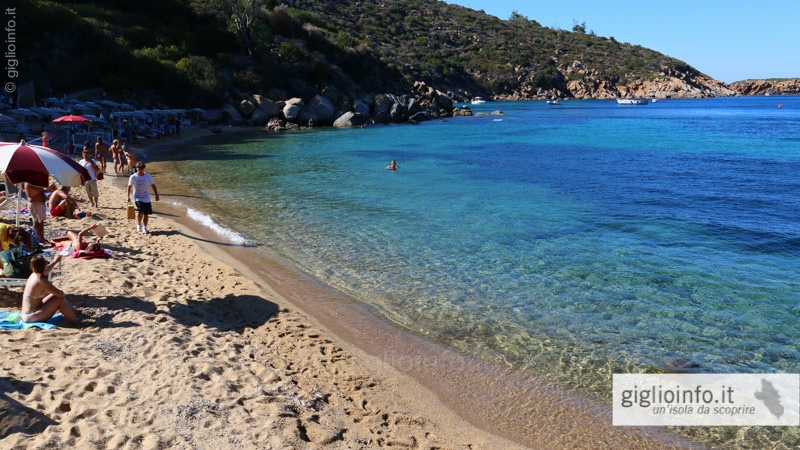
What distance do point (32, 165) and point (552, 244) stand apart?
34.9ft

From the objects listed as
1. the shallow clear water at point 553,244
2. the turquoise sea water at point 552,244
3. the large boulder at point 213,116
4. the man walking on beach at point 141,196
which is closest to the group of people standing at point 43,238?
the man walking on beach at point 141,196

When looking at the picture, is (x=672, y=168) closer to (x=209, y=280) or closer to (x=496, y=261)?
(x=496, y=261)

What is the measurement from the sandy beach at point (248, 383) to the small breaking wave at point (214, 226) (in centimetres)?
351

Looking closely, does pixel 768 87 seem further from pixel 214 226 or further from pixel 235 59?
pixel 214 226

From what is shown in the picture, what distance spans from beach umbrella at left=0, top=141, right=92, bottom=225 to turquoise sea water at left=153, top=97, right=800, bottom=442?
15.5ft

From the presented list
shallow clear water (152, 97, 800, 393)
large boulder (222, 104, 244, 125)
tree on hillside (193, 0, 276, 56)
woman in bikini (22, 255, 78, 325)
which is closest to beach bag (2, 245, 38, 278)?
woman in bikini (22, 255, 78, 325)

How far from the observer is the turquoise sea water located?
8.02 meters

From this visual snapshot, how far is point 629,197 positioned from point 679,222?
12.5 feet

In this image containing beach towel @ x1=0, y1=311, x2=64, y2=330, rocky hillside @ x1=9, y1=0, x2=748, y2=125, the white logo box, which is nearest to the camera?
the white logo box

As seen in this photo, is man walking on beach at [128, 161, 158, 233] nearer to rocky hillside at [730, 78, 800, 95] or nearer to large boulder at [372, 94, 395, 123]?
large boulder at [372, 94, 395, 123]

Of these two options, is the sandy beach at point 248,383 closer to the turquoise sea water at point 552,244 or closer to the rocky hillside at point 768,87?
the turquoise sea water at point 552,244

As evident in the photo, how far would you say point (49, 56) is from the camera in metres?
39.2

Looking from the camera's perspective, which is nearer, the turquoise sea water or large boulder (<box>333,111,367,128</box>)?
the turquoise sea water

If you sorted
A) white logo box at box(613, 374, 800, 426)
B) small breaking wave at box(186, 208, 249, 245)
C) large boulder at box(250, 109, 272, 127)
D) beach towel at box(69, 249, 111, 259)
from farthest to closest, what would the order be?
large boulder at box(250, 109, 272, 127)
small breaking wave at box(186, 208, 249, 245)
beach towel at box(69, 249, 111, 259)
white logo box at box(613, 374, 800, 426)
